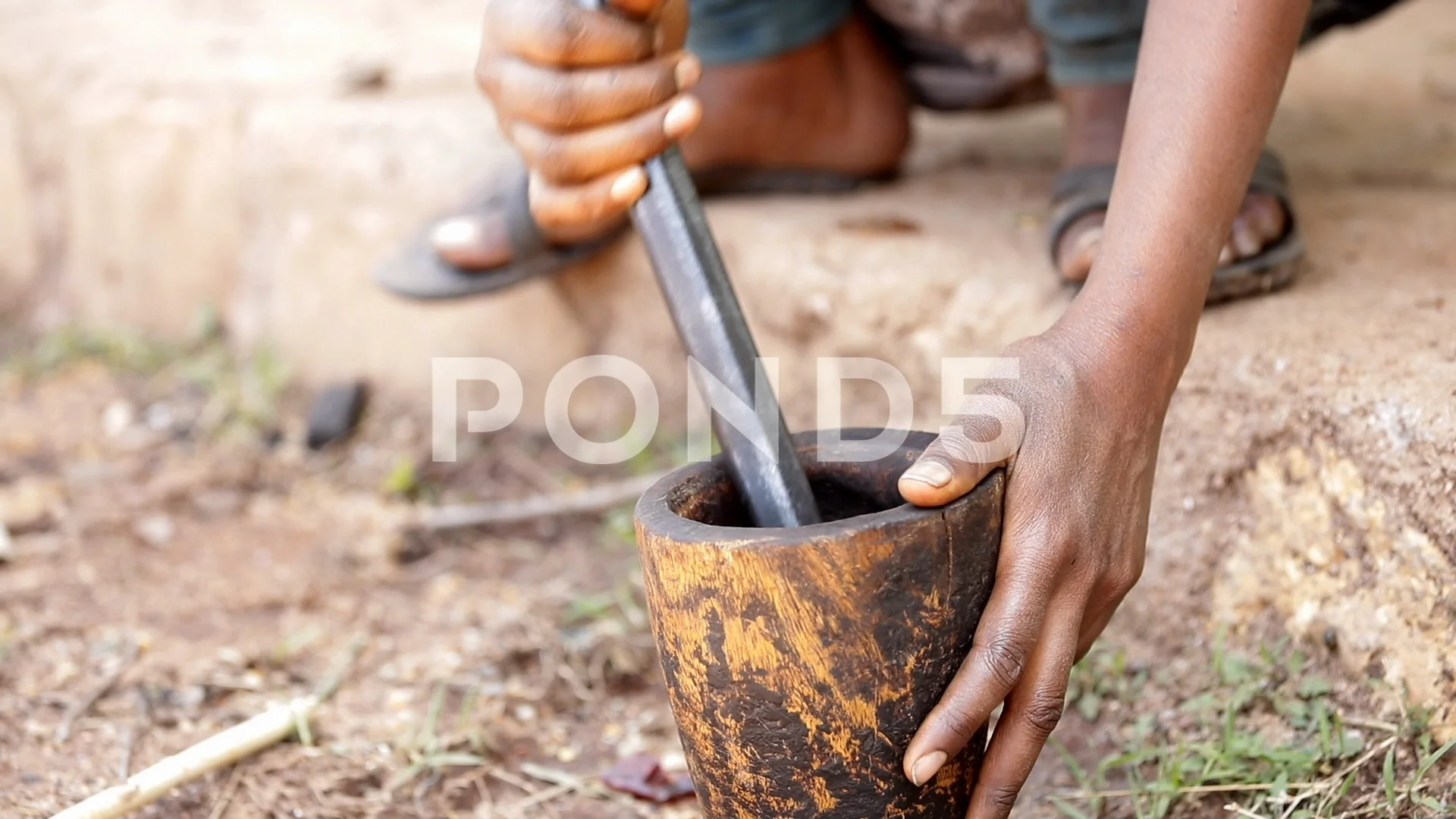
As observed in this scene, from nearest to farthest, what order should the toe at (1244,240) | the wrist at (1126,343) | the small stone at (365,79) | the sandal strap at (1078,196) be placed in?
the wrist at (1126,343) → the toe at (1244,240) → the sandal strap at (1078,196) → the small stone at (365,79)

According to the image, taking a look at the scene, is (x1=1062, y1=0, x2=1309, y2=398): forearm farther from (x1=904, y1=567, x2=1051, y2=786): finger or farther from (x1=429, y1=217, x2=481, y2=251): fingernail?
(x1=429, y1=217, x2=481, y2=251): fingernail

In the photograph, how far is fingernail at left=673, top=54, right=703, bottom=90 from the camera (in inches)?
66.2

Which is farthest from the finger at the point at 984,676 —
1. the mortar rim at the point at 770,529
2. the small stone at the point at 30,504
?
the small stone at the point at 30,504

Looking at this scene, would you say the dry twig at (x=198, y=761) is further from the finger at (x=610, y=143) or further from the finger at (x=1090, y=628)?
the finger at (x=1090, y=628)

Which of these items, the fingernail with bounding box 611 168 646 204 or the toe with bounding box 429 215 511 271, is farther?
the toe with bounding box 429 215 511 271

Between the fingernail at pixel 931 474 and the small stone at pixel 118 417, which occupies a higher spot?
the fingernail at pixel 931 474

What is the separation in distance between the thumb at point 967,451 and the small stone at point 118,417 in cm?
257

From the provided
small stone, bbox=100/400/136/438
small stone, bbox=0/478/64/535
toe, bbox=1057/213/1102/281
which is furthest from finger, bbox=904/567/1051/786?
small stone, bbox=100/400/136/438

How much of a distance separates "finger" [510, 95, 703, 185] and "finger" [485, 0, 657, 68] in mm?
87

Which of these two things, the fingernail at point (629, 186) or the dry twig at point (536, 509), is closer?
the fingernail at point (629, 186)

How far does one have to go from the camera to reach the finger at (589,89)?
1.63 m

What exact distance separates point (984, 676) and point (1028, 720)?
8 centimetres

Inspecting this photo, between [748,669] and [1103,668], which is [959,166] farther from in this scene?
[748,669]

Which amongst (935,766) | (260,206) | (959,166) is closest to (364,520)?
(260,206)
